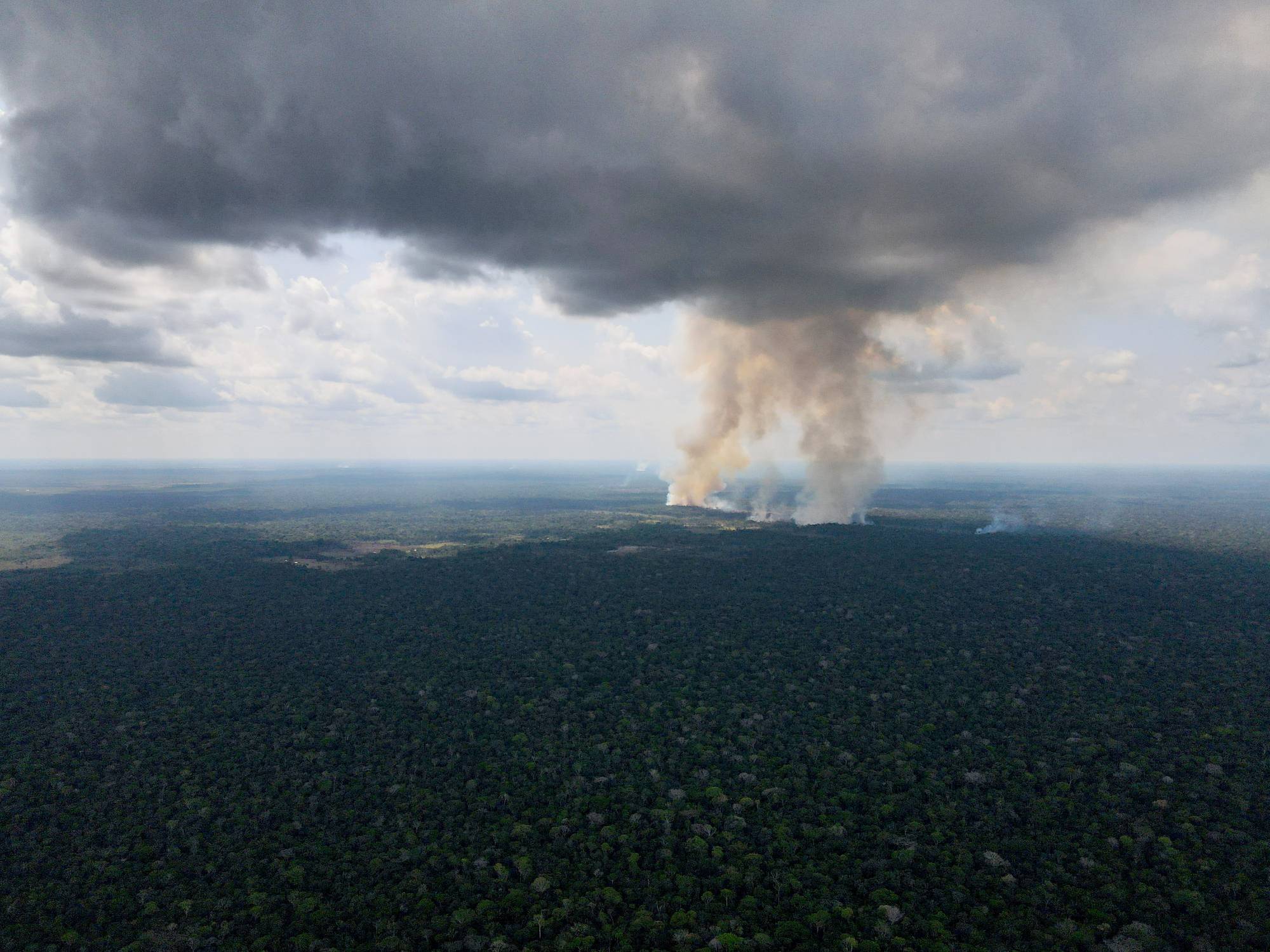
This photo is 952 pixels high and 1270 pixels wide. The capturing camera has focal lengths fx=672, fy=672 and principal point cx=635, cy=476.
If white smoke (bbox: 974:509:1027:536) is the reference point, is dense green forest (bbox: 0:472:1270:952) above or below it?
below

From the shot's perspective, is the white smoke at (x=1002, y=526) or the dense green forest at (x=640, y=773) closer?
the dense green forest at (x=640, y=773)

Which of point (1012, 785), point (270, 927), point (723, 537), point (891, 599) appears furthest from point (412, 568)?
point (1012, 785)

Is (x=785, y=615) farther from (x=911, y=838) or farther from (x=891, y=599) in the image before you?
(x=911, y=838)

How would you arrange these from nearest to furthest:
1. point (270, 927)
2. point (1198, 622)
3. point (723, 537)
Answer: point (270, 927)
point (1198, 622)
point (723, 537)

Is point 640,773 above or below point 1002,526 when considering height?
below

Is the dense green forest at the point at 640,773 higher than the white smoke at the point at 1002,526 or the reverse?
the reverse

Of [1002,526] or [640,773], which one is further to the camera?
[1002,526]

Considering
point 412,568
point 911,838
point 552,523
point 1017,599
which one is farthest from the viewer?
point 552,523

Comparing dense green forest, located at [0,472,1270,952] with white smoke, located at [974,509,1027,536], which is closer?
dense green forest, located at [0,472,1270,952]
